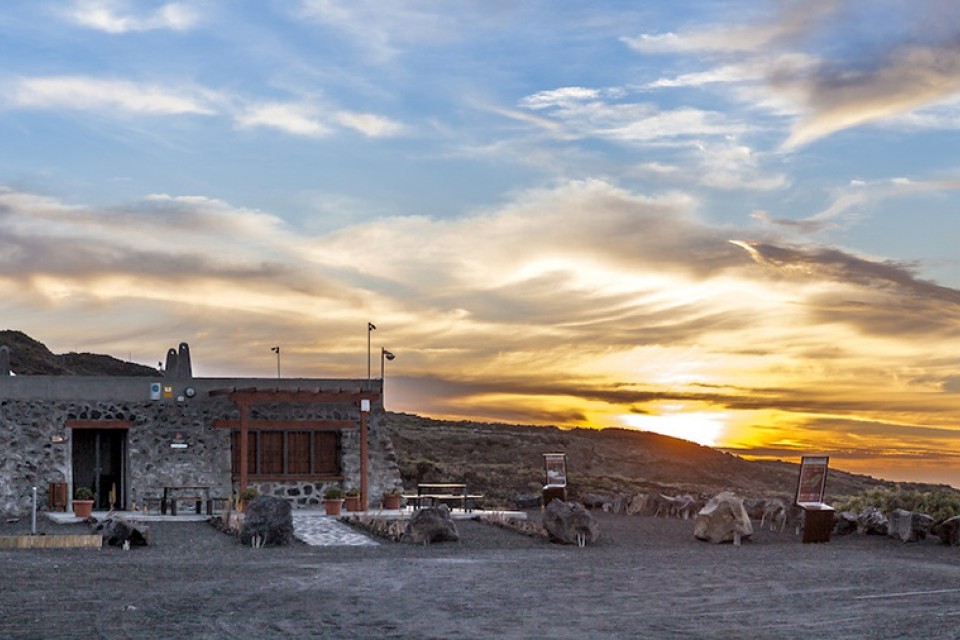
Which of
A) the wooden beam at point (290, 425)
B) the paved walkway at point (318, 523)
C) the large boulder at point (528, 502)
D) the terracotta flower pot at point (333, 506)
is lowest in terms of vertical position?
the large boulder at point (528, 502)

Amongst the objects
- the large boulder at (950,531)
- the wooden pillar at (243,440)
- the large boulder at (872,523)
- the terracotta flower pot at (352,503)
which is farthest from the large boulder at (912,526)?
the wooden pillar at (243,440)

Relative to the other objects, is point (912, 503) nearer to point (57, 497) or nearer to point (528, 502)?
point (528, 502)

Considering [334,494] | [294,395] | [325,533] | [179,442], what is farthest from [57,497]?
[325,533]

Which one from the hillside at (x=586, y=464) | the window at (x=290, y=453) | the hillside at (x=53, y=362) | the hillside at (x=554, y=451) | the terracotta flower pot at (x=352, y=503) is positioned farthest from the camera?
the hillside at (x=53, y=362)

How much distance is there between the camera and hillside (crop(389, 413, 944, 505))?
128ft

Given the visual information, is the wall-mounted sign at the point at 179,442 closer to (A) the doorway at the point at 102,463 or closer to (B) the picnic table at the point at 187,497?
(B) the picnic table at the point at 187,497

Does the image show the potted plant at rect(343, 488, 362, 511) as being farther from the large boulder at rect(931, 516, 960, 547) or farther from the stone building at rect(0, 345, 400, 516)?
the large boulder at rect(931, 516, 960, 547)

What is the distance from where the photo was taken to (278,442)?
31.2m

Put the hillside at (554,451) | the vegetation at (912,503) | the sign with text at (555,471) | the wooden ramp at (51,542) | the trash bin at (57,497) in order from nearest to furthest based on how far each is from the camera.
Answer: the wooden ramp at (51,542)
the vegetation at (912,503)
the sign with text at (555,471)
the trash bin at (57,497)
the hillside at (554,451)

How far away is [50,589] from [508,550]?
26.8 feet

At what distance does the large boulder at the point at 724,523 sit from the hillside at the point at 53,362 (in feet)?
166

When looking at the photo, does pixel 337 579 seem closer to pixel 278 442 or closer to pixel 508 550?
pixel 508 550

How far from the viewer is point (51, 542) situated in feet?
64.5

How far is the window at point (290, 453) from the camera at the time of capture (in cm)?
3100
